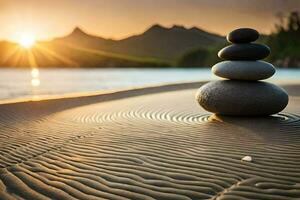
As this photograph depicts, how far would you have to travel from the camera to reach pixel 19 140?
828 cm

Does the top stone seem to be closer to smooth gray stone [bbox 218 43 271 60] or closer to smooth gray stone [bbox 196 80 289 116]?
smooth gray stone [bbox 218 43 271 60]

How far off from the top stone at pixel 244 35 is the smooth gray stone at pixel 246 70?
60cm

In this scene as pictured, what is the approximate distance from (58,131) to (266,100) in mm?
5081

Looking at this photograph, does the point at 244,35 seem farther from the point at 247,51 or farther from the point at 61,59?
the point at 61,59

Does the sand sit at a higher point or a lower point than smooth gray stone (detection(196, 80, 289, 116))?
lower

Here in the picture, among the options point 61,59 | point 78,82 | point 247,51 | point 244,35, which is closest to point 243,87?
point 247,51

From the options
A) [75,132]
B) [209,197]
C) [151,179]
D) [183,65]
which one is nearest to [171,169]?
[151,179]

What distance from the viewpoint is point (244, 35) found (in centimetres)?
1003

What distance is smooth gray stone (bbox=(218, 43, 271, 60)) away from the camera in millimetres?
9938

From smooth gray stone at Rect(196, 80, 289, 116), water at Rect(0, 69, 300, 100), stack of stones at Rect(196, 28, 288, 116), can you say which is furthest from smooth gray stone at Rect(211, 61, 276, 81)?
water at Rect(0, 69, 300, 100)

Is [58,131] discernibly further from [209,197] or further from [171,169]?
[209,197]

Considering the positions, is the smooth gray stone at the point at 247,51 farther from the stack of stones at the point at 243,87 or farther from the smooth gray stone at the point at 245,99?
the smooth gray stone at the point at 245,99

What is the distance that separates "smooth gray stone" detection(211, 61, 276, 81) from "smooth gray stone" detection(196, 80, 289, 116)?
0.51 ft

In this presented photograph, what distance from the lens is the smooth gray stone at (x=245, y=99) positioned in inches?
374
